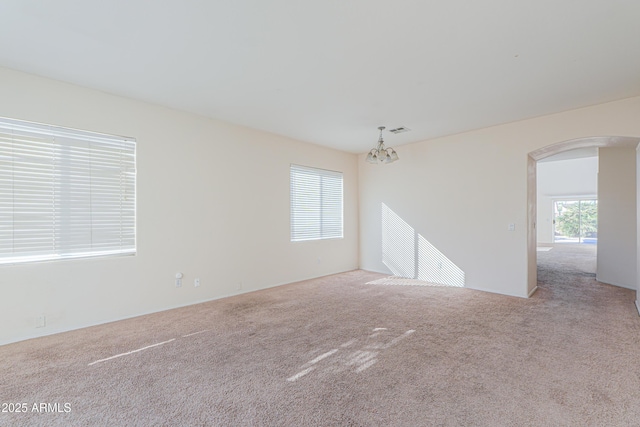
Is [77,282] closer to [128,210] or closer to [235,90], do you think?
[128,210]

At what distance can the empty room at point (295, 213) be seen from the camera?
2.06 m

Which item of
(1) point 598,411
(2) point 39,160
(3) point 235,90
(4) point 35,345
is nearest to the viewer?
(1) point 598,411

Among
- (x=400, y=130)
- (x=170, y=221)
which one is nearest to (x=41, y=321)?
(x=170, y=221)

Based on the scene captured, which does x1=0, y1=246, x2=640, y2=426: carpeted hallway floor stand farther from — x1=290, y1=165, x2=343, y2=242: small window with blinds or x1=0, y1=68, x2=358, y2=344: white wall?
x1=290, y1=165, x2=343, y2=242: small window with blinds

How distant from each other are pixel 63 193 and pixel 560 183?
15.3m

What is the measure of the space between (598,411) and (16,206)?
5108 mm

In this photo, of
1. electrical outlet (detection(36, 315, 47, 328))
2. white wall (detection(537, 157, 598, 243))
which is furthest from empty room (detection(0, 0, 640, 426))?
white wall (detection(537, 157, 598, 243))

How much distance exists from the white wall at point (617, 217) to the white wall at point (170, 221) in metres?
5.25

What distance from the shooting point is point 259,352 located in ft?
8.80

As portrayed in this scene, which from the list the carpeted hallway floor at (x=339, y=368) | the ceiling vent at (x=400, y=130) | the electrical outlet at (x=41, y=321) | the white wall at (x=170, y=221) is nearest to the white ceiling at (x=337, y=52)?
the white wall at (x=170, y=221)

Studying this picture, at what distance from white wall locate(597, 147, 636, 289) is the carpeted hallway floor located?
150 centimetres

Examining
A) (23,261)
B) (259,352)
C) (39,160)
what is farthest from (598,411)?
(39,160)

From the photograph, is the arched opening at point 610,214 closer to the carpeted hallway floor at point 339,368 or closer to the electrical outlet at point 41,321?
the carpeted hallway floor at point 339,368

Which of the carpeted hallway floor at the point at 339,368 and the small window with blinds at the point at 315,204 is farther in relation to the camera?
the small window with blinds at the point at 315,204
